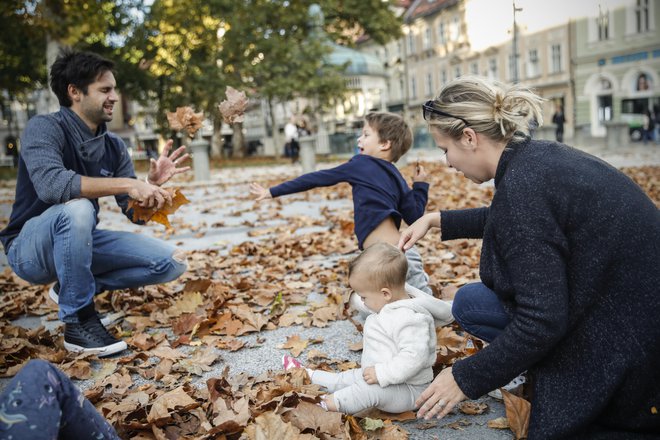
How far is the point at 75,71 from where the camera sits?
138 inches

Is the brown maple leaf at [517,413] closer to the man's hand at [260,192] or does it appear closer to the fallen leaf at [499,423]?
the fallen leaf at [499,423]

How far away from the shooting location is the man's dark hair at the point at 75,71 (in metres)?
3.51

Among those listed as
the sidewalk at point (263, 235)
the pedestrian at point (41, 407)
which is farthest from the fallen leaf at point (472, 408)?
the pedestrian at point (41, 407)

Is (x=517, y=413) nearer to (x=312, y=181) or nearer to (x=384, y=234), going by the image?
(x=384, y=234)

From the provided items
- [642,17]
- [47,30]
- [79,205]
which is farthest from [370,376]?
[642,17]

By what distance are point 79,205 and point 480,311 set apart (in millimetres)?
2326

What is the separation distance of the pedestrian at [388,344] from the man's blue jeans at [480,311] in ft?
0.47

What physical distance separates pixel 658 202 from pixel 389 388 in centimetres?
711

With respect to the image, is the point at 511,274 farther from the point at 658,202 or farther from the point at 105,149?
the point at 658,202

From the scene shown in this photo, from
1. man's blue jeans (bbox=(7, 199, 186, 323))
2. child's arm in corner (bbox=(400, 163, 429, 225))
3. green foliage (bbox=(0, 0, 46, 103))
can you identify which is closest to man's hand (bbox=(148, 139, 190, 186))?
man's blue jeans (bbox=(7, 199, 186, 323))

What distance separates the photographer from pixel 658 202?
802 centimetres

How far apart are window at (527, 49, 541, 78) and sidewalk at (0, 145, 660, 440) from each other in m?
25.4

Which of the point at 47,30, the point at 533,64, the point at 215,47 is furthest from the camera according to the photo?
the point at 533,64

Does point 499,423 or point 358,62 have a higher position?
point 358,62
